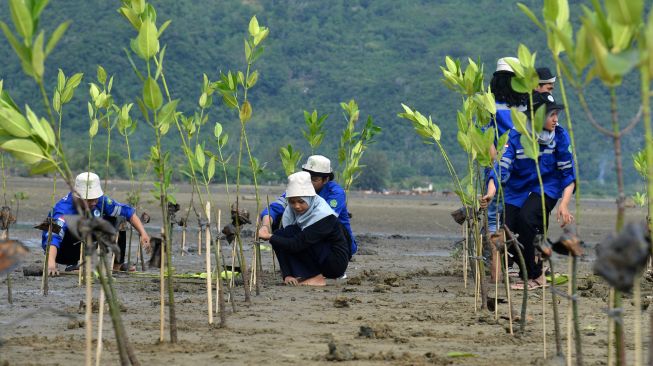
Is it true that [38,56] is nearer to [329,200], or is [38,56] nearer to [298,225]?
[298,225]

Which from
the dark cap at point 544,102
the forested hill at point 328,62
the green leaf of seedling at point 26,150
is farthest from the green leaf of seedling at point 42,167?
the forested hill at point 328,62

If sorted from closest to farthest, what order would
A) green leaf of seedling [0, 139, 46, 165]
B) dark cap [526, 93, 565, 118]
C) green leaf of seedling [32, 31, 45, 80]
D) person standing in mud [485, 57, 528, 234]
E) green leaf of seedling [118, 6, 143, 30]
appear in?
green leaf of seedling [32, 31, 45, 80], green leaf of seedling [0, 139, 46, 165], green leaf of seedling [118, 6, 143, 30], dark cap [526, 93, 565, 118], person standing in mud [485, 57, 528, 234]

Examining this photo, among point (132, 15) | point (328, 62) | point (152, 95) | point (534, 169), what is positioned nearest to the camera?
point (152, 95)

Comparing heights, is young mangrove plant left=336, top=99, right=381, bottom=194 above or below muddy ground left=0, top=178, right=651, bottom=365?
above

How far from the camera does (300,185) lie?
9.61m

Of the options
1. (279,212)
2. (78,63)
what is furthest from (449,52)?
(279,212)

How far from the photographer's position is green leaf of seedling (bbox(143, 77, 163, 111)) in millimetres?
5629

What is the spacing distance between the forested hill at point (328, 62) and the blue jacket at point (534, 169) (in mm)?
49835

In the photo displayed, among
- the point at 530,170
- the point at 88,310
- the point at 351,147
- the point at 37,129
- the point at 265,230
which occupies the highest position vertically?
the point at 351,147

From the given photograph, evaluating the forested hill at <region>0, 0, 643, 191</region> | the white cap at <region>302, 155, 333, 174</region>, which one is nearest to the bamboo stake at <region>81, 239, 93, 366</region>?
the white cap at <region>302, 155, 333, 174</region>

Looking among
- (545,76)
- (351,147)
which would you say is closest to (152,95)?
(545,76)

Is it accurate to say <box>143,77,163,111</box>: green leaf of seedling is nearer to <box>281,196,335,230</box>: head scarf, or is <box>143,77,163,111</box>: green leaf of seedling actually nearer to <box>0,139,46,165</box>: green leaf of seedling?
<box>0,139,46,165</box>: green leaf of seedling

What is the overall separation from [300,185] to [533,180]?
197 centimetres

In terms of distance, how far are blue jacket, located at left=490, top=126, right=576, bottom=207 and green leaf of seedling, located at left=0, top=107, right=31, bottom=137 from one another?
16.0ft
